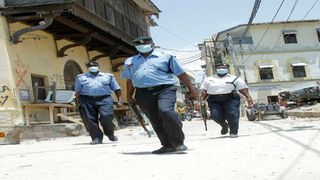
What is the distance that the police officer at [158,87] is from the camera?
545cm

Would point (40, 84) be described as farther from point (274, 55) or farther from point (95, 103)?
point (274, 55)

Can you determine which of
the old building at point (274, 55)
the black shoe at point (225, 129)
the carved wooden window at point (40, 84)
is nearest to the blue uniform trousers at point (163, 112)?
the black shoe at point (225, 129)

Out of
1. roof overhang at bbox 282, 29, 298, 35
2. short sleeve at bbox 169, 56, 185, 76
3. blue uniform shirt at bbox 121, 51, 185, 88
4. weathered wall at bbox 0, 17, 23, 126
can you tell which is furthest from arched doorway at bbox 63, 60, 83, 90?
roof overhang at bbox 282, 29, 298, 35

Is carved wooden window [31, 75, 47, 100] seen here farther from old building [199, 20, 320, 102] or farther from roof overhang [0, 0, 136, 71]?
old building [199, 20, 320, 102]

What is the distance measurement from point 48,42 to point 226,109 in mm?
9373

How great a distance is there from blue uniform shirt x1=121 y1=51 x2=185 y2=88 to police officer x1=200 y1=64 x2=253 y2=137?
272 centimetres

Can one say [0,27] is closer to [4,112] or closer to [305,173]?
[4,112]

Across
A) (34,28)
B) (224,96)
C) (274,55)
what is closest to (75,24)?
(34,28)

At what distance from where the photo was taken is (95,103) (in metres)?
8.39

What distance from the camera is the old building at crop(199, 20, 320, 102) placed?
41000 mm

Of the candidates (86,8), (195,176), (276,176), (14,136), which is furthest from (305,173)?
(86,8)

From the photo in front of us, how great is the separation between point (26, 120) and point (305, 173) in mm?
11194

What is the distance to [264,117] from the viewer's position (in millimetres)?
22531

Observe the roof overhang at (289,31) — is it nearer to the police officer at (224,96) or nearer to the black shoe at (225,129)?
the police officer at (224,96)
